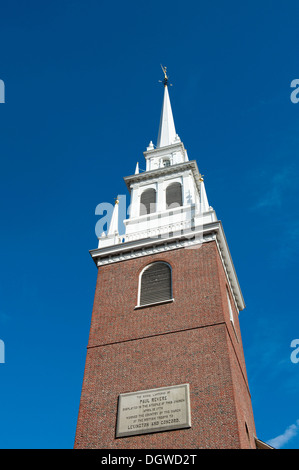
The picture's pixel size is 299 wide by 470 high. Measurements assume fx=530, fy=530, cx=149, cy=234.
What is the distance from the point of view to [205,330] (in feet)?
64.4

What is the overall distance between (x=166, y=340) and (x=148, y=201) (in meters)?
10.4

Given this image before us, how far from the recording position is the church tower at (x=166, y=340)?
1739 centimetres

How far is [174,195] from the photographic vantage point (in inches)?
1103

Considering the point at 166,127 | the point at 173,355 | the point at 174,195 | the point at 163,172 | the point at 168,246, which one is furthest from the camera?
the point at 166,127

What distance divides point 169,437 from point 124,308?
612 centimetres

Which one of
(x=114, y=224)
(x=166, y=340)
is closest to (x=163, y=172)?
(x=114, y=224)

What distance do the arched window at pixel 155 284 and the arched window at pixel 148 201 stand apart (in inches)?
204

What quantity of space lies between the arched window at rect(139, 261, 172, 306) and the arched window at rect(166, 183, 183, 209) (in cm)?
514

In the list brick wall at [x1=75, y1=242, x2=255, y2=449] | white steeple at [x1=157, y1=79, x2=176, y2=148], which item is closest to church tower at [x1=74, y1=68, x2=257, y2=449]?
brick wall at [x1=75, y1=242, x2=255, y2=449]

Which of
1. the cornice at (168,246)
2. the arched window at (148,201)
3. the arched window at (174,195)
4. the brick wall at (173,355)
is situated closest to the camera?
the brick wall at (173,355)

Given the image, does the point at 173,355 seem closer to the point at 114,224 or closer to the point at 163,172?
the point at 114,224

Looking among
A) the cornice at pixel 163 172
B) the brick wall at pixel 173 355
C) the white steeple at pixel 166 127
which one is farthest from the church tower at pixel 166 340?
the white steeple at pixel 166 127

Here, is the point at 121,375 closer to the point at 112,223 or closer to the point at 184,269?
the point at 184,269

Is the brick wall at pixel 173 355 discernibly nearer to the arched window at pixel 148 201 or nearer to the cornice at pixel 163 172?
the arched window at pixel 148 201
